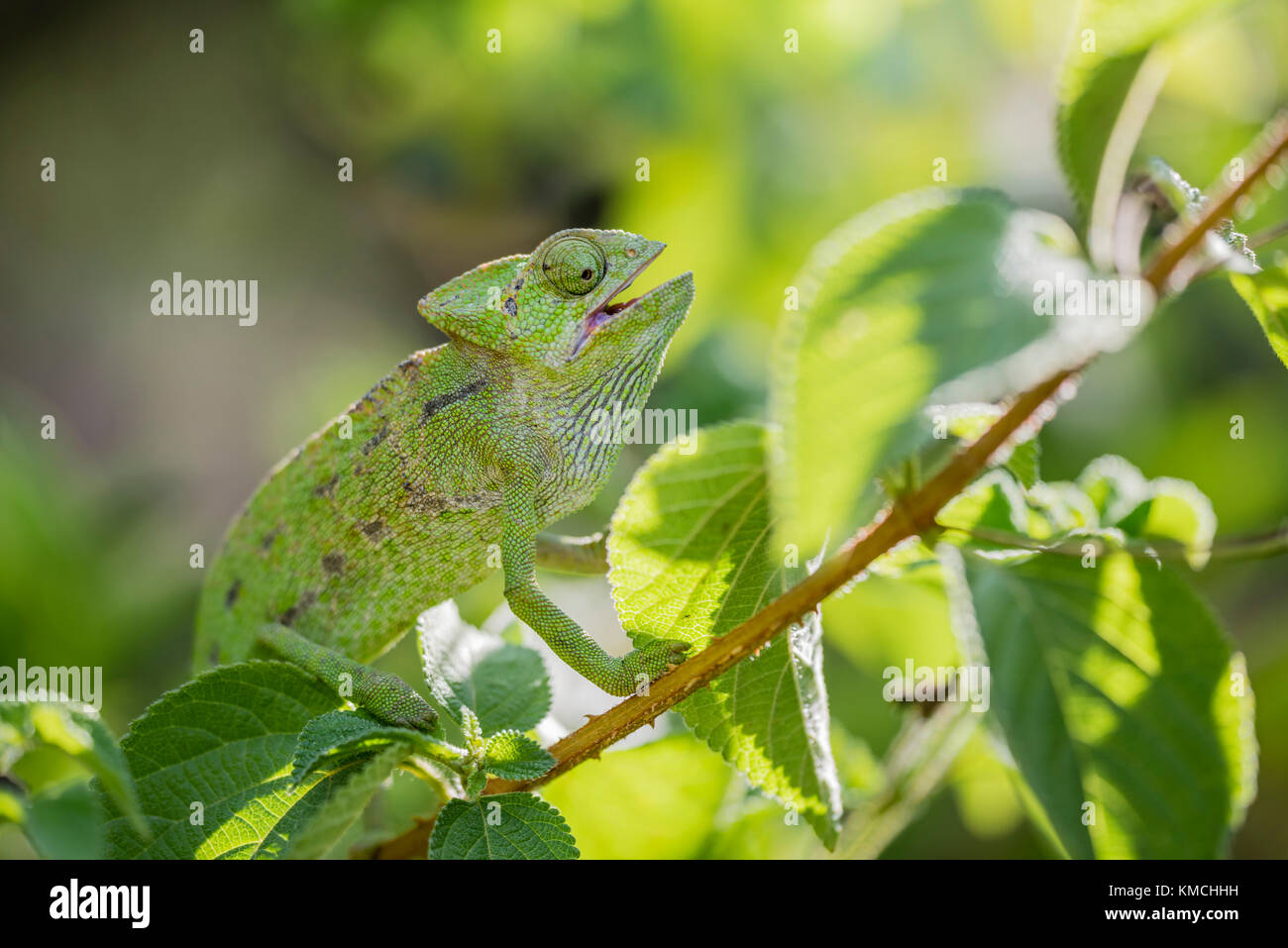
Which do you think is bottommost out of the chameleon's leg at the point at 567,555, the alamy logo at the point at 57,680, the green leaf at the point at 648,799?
the alamy logo at the point at 57,680

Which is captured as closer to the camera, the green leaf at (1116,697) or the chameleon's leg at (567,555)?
the green leaf at (1116,697)

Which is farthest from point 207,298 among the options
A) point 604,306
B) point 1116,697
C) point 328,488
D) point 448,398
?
point 1116,697

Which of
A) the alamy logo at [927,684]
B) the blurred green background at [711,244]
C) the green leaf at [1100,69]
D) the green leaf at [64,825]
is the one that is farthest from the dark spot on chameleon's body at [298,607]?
the green leaf at [1100,69]

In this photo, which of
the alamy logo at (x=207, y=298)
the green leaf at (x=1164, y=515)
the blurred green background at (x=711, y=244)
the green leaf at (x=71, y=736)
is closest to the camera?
the green leaf at (x=71, y=736)

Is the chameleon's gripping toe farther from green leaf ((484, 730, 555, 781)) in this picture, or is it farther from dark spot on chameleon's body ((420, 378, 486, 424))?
dark spot on chameleon's body ((420, 378, 486, 424))

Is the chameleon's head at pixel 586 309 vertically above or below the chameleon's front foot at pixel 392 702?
above

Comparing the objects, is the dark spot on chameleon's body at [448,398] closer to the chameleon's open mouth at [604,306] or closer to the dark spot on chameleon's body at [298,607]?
the chameleon's open mouth at [604,306]

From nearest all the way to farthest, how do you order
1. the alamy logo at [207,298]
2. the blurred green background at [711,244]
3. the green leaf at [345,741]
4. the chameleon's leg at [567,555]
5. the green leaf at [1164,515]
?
the green leaf at [345,741], the green leaf at [1164,515], the chameleon's leg at [567,555], the blurred green background at [711,244], the alamy logo at [207,298]
